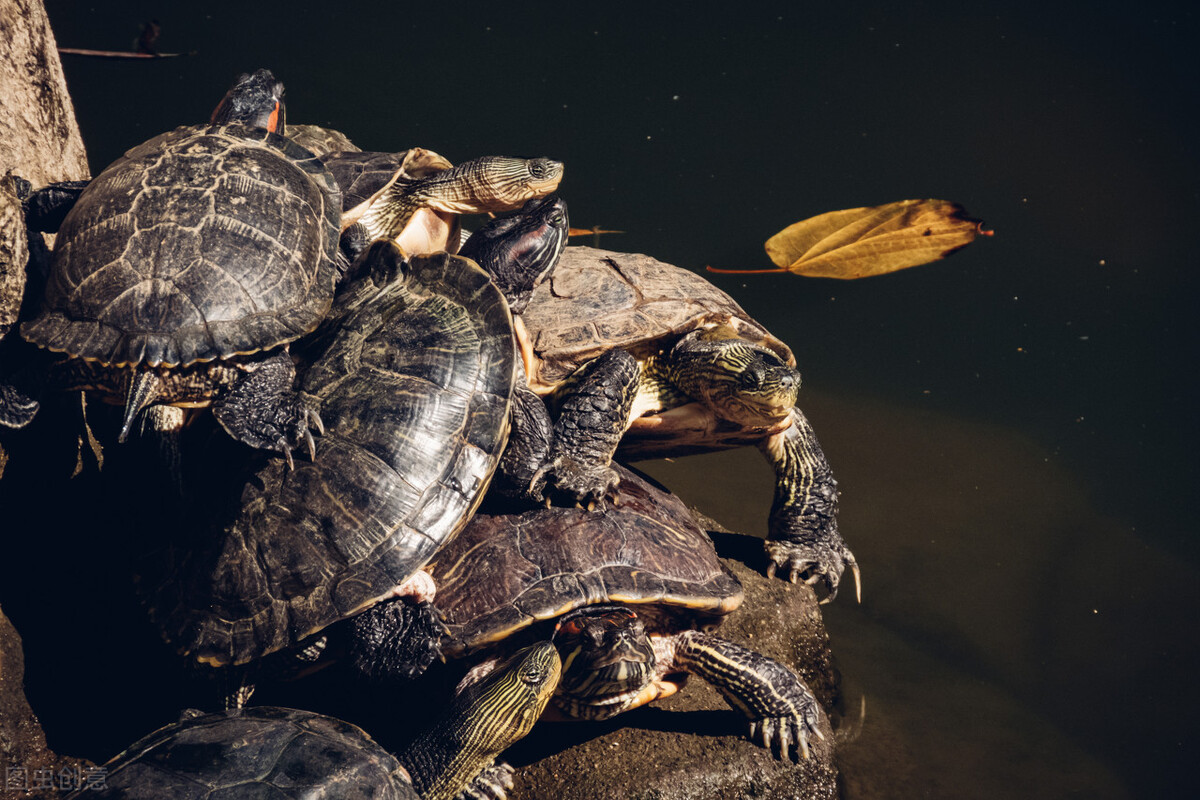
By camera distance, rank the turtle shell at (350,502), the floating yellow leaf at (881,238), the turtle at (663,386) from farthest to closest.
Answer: the floating yellow leaf at (881,238)
the turtle at (663,386)
the turtle shell at (350,502)

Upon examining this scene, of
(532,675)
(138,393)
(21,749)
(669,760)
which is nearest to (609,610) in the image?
(532,675)

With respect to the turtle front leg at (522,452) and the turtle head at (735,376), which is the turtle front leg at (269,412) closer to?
the turtle front leg at (522,452)

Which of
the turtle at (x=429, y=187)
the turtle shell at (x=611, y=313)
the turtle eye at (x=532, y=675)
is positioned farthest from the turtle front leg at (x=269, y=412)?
the turtle at (x=429, y=187)

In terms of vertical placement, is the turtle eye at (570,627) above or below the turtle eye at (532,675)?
below

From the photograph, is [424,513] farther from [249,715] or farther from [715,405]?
[715,405]

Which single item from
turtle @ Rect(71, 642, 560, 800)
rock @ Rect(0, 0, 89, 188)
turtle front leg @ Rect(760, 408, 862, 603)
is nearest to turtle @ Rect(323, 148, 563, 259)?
rock @ Rect(0, 0, 89, 188)

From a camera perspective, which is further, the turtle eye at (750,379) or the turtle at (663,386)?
the turtle eye at (750,379)
